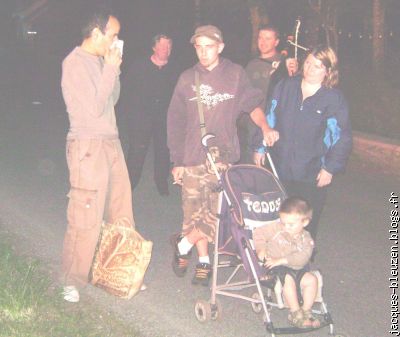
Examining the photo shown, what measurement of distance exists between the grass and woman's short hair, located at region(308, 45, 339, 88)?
228 centimetres

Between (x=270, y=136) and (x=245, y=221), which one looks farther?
(x=270, y=136)

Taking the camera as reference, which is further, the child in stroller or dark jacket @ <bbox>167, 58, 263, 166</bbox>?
dark jacket @ <bbox>167, 58, 263, 166</bbox>

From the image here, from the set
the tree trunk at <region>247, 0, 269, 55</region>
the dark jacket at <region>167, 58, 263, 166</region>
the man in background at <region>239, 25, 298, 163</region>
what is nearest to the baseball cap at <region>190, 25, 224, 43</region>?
the dark jacket at <region>167, 58, 263, 166</region>

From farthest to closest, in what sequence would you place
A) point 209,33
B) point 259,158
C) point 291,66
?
point 291,66, point 259,158, point 209,33

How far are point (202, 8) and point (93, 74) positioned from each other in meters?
18.9

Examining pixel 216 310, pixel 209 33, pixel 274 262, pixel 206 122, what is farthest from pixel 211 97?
pixel 216 310

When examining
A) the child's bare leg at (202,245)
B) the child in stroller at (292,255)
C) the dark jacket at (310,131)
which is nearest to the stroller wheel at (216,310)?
the child in stroller at (292,255)

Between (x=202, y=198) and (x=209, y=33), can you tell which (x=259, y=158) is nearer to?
(x=202, y=198)

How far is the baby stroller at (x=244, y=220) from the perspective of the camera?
5297mm

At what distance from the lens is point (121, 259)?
587 centimetres

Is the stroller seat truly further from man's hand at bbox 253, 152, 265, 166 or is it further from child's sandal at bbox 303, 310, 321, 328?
man's hand at bbox 253, 152, 265, 166

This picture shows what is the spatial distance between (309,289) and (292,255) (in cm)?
25

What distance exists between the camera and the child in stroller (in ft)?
16.9

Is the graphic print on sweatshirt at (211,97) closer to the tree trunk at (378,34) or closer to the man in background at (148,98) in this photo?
the man in background at (148,98)
